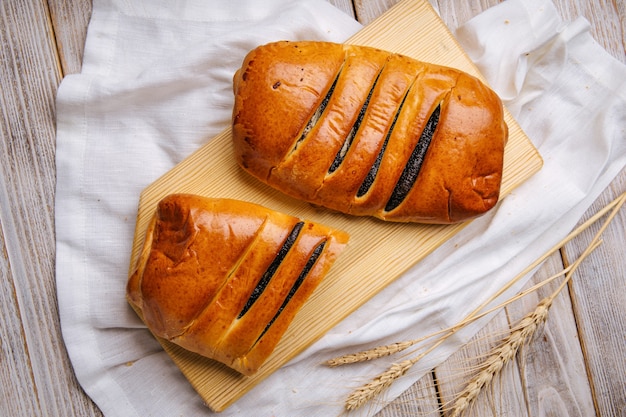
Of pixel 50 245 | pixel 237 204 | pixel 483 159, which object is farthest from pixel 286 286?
pixel 50 245

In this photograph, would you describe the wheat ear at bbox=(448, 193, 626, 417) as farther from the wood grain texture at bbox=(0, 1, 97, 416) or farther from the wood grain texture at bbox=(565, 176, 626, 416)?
Answer: the wood grain texture at bbox=(0, 1, 97, 416)

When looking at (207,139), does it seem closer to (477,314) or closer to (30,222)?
(30,222)

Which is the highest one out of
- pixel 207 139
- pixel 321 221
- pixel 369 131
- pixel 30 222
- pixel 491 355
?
pixel 369 131

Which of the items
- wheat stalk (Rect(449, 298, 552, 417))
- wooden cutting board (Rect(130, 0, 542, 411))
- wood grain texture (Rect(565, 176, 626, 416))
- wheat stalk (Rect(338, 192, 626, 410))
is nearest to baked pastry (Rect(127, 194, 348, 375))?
Answer: wooden cutting board (Rect(130, 0, 542, 411))

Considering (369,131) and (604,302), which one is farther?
(604,302)

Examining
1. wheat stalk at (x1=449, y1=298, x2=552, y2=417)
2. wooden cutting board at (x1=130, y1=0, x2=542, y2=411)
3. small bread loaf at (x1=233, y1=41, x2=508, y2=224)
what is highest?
small bread loaf at (x1=233, y1=41, x2=508, y2=224)

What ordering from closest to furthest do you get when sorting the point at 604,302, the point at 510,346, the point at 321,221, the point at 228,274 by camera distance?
the point at 228,274, the point at 321,221, the point at 510,346, the point at 604,302

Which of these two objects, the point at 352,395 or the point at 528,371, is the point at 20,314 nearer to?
the point at 352,395

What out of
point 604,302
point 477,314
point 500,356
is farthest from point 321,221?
point 604,302
